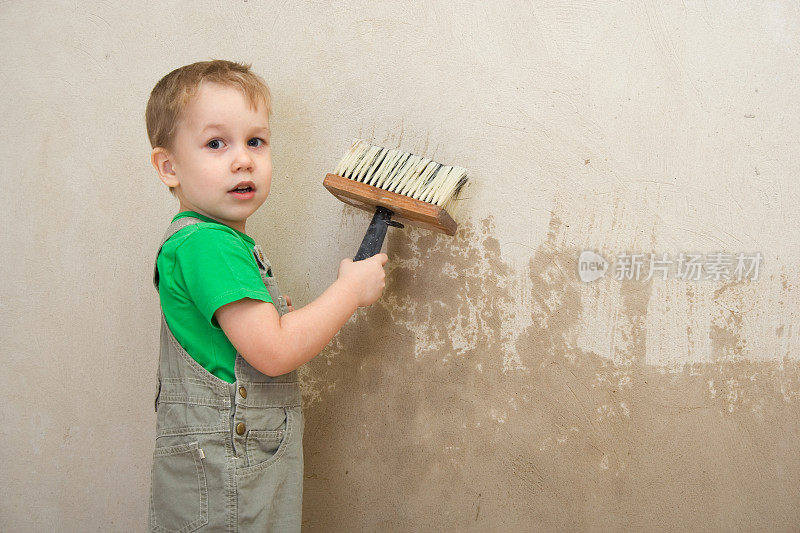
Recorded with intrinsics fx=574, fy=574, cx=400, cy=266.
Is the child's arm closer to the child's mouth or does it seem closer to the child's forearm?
the child's forearm

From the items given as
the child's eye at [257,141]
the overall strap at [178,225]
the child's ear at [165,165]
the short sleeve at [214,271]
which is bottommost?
the short sleeve at [214,271]

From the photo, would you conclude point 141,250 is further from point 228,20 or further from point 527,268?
point 527,268

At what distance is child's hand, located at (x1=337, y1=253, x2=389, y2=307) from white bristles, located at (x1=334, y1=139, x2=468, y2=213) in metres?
0.11

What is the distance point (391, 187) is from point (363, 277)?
13cm

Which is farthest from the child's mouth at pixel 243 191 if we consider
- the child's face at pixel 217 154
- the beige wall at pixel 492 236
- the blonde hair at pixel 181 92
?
the beige wall at pixel 492 236

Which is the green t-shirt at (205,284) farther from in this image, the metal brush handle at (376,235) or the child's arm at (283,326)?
the metal brush handle at (376,235)

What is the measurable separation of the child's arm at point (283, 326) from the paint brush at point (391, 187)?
0.10m

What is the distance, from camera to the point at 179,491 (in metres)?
0.72

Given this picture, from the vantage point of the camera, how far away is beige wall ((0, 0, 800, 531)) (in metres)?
0.95

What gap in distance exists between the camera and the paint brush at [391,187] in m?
0.80

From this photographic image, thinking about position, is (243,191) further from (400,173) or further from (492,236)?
(492,236)

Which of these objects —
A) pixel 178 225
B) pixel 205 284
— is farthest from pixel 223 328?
pixel 178 225

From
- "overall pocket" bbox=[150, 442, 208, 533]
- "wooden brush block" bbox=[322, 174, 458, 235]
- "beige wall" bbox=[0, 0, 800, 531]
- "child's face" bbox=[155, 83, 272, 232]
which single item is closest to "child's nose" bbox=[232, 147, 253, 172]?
→ "child's face" bbox=[155, 83, 272, 232]

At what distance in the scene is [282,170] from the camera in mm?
1008
